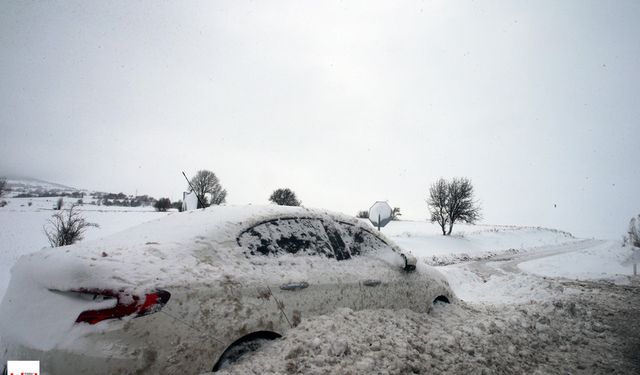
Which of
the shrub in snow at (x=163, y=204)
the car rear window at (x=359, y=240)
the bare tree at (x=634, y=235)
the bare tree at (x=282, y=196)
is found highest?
the bare tree at (x=282, y=196)

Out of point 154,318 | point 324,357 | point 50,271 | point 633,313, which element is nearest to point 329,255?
point 324,357

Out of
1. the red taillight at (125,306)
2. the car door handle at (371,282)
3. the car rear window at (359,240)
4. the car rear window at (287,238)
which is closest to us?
the red taillight at (125,306)

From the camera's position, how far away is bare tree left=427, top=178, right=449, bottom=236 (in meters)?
41.6

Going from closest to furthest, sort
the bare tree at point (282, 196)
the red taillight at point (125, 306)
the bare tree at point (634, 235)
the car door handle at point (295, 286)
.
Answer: the red taillight at point (125, 306) → the car door handle at point (295, 286) → the bare tree at point (634, 235) → the bare tree at point (282, 196)

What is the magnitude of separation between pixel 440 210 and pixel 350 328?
4201cm

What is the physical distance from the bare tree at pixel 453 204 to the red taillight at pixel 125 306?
41.7m

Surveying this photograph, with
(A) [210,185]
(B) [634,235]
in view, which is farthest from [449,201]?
(A) [210,185]

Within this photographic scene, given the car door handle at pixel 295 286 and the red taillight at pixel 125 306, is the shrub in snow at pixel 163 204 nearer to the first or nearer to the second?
the car door handle at pixel 295 286

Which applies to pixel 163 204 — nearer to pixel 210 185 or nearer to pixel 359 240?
pixel 210 185

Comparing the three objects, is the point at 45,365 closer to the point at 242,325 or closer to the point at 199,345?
the point at 199,345

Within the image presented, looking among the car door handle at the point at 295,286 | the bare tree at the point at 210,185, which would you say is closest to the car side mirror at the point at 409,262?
the car door handle at the point at 295,286

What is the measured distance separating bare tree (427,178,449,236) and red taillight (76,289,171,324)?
139 ft

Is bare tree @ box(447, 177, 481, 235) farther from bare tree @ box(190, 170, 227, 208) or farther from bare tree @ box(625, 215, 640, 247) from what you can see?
bare tree @ box(190, 170, 227, 208)

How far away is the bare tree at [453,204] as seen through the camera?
40.9m
